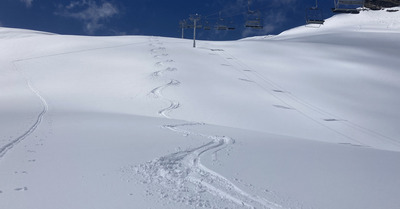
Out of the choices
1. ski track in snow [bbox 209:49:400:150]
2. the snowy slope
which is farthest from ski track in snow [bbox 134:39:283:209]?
ski track in snow [bbox 209:49:400:150]

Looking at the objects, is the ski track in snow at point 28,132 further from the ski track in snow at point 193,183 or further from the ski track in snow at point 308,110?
the ski track in snow at point 308,110

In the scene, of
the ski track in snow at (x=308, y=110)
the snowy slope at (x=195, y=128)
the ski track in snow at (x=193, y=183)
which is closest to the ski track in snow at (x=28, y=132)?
the snowy slope at (x=195, y=128)

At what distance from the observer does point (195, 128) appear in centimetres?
891

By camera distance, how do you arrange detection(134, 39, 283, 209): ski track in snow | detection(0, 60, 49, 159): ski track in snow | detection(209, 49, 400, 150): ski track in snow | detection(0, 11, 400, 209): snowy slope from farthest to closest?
1. detection(209, 49, 400, 150): ski track in snow
2. detection(0, 60, 49, 159): ski track in snow
3. detection(0, 11, 400, 209): snowy slope
4. detection(134, 39, 283, 209): ski track in snow

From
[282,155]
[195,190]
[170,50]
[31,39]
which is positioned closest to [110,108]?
[282,155]

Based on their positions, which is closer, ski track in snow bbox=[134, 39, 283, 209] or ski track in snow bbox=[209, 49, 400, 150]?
ski track in snow bbox=[134, 39, 283, 209]

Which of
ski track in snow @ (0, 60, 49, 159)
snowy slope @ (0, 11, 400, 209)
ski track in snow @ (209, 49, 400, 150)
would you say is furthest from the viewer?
ski track in snow @ (209, 49, 400, 150)

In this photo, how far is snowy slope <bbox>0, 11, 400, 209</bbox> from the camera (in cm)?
432

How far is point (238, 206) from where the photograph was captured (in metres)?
3.99

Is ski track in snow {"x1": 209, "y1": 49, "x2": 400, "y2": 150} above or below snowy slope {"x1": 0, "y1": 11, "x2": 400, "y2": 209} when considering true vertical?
below

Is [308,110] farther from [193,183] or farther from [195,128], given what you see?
[193,183]

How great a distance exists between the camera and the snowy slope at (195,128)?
170 inches

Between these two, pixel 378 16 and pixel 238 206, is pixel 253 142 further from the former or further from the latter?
pixel 378 16

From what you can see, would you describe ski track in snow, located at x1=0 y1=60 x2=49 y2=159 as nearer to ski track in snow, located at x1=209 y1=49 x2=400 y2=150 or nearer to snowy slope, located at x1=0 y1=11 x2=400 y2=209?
snowy slope, located at x1=0 y1=11 x2=400 y2=209
